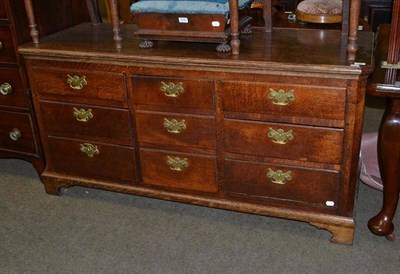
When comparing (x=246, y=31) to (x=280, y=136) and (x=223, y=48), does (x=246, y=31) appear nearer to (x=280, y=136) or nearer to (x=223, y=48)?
(x=223, y=48)

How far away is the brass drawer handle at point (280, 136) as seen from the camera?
2.11 m

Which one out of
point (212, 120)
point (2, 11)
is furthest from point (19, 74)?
point (212, 120)

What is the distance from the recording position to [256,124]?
7.02ft

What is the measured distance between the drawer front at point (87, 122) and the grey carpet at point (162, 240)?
373 mm

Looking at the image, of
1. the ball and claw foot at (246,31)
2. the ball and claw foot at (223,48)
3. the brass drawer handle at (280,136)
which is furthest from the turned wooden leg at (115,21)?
the brass drawer handle at (280,136)

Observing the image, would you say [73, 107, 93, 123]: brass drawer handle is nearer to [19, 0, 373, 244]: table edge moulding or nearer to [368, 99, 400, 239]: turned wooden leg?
[19, 0, 373, 244]: table edge moulding

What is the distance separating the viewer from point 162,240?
2324 mm

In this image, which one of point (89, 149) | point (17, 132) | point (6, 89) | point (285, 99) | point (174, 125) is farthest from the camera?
point (17, 132)

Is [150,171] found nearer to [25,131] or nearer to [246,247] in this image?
[246,247]

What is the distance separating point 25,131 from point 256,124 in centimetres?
128

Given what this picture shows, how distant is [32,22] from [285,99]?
3.89 ft

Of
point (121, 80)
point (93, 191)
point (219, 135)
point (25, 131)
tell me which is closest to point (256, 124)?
point (219, 135)

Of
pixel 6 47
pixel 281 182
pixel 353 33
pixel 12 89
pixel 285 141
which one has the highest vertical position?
pixel 353 33

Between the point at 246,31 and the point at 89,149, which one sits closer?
the point at 246,31
